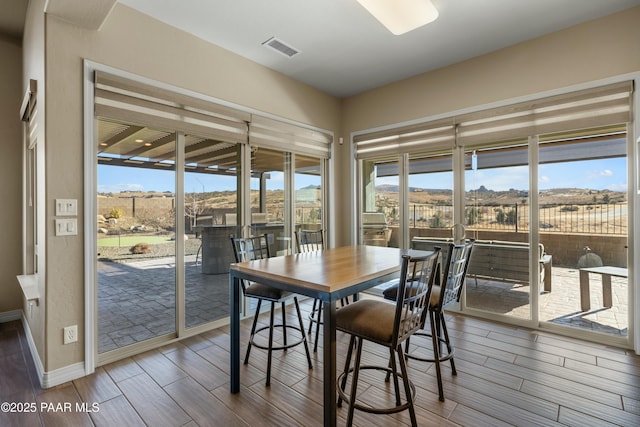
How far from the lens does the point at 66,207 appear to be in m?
2.37

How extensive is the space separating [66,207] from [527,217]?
4.29 meters

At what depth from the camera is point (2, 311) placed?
347cm

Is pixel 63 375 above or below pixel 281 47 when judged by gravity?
below

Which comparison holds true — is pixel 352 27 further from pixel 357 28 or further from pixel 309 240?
pixel 309 240

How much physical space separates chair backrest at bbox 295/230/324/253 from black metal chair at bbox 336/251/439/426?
1.54 metres

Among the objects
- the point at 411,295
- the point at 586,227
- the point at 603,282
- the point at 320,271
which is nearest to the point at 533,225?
the point at 586,227

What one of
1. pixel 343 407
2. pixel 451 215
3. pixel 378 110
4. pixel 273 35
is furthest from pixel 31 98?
pixel 451 215

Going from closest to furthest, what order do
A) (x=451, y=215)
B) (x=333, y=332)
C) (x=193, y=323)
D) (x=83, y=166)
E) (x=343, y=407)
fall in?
(x=333, y=332)
(x=343, y=407)
(x=83, y=166)
(x=193, y=323)
(x=451, y=215)

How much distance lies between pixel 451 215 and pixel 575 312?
1540 mm

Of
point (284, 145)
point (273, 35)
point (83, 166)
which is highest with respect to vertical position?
point (273, 35)

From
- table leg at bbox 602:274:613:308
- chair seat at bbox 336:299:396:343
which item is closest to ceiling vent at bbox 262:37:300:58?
chair seat at bbox 336:299:396:343

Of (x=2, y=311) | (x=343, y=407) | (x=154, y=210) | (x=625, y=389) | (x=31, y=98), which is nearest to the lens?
(x=343, y=407)

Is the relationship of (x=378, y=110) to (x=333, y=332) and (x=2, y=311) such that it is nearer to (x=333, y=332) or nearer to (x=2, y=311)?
(x=333, y=332)

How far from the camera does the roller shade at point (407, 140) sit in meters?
3.83
